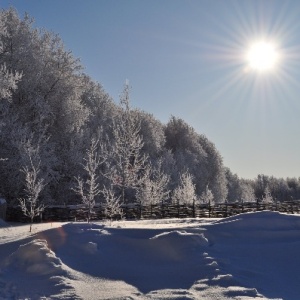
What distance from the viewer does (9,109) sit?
1320 inches

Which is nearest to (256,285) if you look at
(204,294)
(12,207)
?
(204,294)

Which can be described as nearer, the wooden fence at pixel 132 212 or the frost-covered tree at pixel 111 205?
the frost-covered tree at pixel 111 205

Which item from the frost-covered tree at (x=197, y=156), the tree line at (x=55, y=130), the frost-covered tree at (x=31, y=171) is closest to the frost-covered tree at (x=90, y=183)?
the tree line at (x=55, y=130)

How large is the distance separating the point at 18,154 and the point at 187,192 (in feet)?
49.8

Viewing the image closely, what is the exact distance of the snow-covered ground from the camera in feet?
27.2

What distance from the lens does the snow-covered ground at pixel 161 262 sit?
8.28 meters

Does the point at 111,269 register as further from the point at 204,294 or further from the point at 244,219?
the point at 244,219

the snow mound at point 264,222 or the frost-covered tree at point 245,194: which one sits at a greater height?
the frost-covered tree at point 245,194

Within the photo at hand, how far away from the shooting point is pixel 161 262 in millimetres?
10188

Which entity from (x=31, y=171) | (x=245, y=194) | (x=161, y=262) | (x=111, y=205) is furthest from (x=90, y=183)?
(x=245, y=194)

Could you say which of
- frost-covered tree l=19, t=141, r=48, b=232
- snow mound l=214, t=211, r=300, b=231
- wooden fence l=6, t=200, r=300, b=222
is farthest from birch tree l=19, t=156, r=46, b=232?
snow mound l=214, t=211, r=300, b=231

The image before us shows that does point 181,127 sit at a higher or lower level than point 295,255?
higher

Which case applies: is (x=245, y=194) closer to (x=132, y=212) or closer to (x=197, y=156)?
(x=197, y=156)

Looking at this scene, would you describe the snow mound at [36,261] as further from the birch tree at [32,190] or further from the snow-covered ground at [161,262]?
the birch tree at [32,190]
